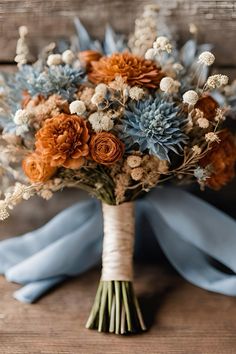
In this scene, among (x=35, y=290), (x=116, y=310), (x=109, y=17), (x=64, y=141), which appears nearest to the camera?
(x=64, y=141)

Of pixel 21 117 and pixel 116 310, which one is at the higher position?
pixel 21 117

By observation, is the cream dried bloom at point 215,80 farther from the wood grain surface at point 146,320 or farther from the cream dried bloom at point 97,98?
the wood grain surface at point 146,320

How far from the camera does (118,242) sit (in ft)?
3.19

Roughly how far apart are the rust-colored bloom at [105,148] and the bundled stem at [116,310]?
0.77 feet

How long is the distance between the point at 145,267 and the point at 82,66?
443 mm

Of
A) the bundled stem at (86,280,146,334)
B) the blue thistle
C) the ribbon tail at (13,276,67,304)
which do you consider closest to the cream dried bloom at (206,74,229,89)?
the blue thistle

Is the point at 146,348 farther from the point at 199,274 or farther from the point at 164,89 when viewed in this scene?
the point at 164,89

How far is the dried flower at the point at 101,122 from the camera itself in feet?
2.79

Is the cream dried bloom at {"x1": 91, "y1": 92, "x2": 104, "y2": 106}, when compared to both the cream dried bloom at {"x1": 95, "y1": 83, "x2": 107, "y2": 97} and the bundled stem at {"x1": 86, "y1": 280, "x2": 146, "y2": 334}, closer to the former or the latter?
the cream dried bloom at {"x1": 95, "y1": 83, "x2": 107, "y2": 97}

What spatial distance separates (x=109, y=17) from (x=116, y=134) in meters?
0.37

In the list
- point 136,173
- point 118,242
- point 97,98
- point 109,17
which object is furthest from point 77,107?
point 109,17

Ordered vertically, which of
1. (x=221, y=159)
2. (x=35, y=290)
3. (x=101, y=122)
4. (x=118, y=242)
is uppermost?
(x=101, y=122)

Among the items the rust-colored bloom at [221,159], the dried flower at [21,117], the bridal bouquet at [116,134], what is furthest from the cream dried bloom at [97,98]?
the rust-colored bloom at [221,159]

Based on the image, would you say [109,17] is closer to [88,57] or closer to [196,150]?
[88,57]
